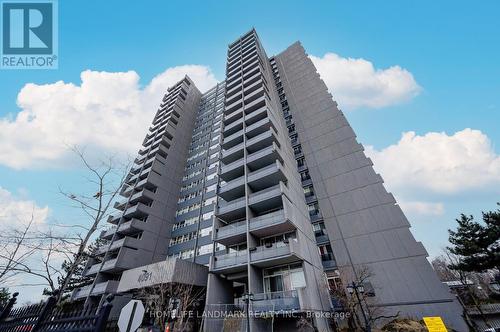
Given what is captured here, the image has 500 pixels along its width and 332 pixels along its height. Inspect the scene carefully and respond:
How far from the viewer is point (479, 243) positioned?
2375 centimetres

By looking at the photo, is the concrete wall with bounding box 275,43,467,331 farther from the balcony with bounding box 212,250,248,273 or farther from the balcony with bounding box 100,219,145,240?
the balcony with bounding box 100,219,145,240

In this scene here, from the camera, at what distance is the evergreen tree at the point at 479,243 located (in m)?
22.6

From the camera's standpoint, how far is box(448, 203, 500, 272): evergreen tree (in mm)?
22609

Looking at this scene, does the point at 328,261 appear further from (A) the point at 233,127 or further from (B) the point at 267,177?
(A) the point at 233,127

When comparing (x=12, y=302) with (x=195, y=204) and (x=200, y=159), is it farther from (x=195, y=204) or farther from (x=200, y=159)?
(x=200, y=159)

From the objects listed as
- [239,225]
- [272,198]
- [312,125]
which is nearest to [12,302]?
[239,225]

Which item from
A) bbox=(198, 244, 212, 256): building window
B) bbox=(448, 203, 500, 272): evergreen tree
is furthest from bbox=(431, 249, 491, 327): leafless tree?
bbox=(198, 244, 212, 256): building window

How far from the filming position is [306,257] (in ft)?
68.2

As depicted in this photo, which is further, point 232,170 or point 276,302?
point 232,170

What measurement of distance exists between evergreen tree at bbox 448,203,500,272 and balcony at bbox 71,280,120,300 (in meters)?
40.5

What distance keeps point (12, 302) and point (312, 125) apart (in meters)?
36.3

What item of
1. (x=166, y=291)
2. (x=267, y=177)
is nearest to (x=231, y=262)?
(x=166, y=291)

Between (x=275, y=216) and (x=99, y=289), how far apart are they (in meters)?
24.3

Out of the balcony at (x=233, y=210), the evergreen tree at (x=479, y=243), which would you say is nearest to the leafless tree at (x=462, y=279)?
the evergreen tree at (x=479, y=243)
